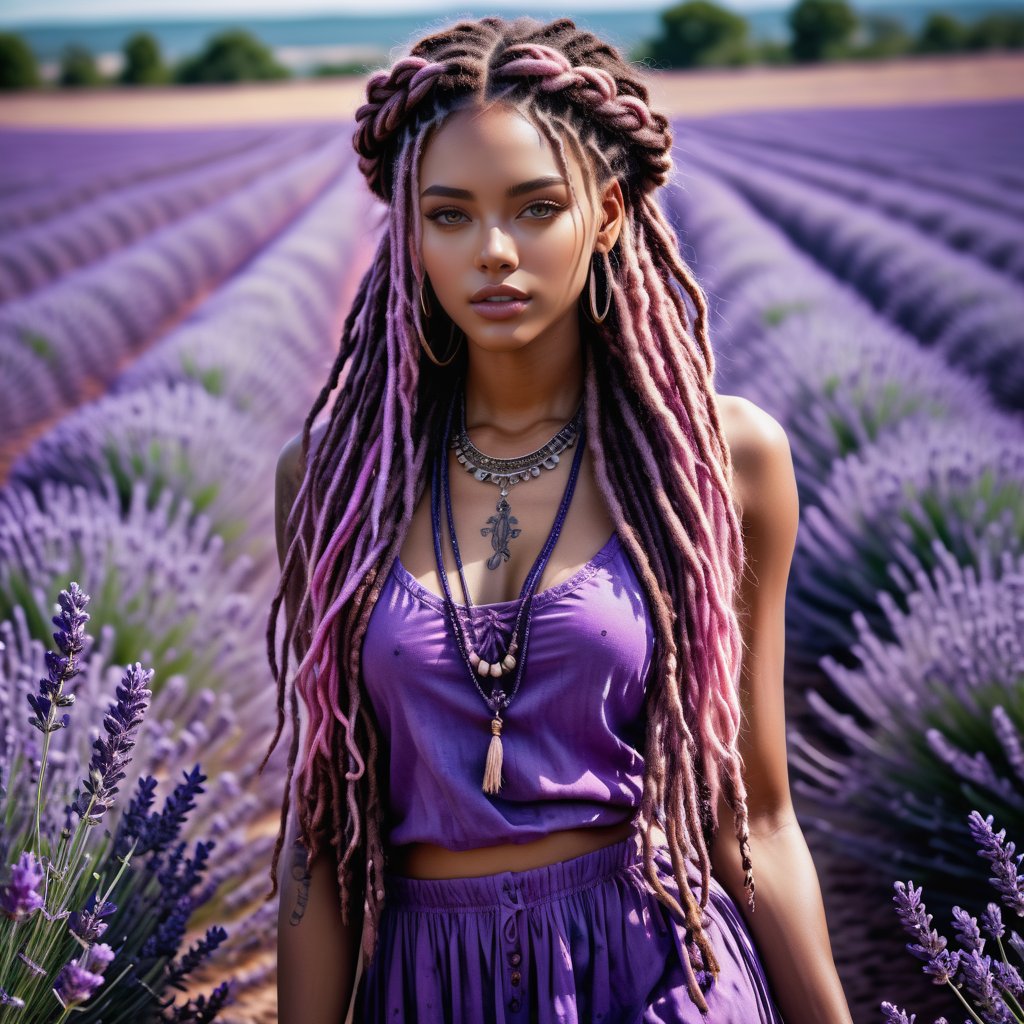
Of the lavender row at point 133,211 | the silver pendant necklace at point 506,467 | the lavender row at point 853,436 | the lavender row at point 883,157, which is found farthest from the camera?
the lavender row at point 133,211

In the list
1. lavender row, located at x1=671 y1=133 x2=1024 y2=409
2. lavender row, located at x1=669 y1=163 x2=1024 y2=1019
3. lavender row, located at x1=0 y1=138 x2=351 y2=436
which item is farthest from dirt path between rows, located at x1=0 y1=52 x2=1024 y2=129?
lavender row, located at x1=669 y1=163 x2=1024 y2=1019

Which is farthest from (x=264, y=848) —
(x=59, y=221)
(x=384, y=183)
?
(x=59, y=221)

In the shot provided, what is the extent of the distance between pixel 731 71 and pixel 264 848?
15.8 feet

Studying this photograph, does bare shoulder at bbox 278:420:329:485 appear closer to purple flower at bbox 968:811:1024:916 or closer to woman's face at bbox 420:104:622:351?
woman's face at bbox 420:104:622:351

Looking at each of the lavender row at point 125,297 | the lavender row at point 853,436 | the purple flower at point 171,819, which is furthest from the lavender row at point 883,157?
the purple flower at point 171,819

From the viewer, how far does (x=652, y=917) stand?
1470 millimetres

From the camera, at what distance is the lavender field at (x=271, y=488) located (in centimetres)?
202

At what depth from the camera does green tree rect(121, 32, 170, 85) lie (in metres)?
5.71

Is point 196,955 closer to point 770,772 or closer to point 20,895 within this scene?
point 20,895

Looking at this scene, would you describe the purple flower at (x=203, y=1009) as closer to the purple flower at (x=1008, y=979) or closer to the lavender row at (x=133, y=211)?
the purple flower at (x=1008, y=979)

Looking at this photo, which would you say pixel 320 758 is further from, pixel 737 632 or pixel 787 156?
pixel 787 156

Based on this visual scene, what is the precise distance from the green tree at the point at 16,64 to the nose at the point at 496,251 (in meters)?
4.56

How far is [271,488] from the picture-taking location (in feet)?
14.3

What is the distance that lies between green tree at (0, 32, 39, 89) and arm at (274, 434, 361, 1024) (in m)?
4.69
